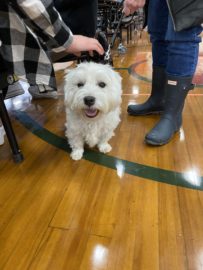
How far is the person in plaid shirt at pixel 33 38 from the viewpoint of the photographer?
87 centimetres

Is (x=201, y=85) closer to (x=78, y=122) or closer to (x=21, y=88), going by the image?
(x=78, y=122)

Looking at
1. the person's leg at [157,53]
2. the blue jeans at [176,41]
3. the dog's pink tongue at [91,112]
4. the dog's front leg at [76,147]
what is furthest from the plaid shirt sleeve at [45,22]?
the person's leg at [157,53]

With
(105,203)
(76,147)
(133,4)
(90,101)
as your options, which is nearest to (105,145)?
(76,147)

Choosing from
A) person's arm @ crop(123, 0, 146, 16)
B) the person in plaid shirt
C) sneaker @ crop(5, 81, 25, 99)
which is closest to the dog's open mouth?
the person in plaid shirt

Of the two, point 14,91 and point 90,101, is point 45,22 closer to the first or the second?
point 90,101

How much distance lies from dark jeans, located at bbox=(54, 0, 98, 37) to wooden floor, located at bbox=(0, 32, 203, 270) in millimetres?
635

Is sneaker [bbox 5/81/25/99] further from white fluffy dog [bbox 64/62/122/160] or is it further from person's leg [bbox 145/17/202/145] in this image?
person's leg [bbox 145/17/202/145]

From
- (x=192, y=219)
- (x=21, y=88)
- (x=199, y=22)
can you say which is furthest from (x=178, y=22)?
(x=21, y=88)

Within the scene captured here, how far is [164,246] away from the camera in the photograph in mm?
850

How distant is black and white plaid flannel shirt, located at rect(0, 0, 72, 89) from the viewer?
866 millimetres

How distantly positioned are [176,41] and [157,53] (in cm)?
33

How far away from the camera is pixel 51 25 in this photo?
3.00 feet

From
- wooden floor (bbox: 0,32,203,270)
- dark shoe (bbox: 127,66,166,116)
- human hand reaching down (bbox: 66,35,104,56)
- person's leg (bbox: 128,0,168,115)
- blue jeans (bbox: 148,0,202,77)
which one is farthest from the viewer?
dark shoe (bbox: 127,66,166,116)

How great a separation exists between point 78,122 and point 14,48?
0.47m
